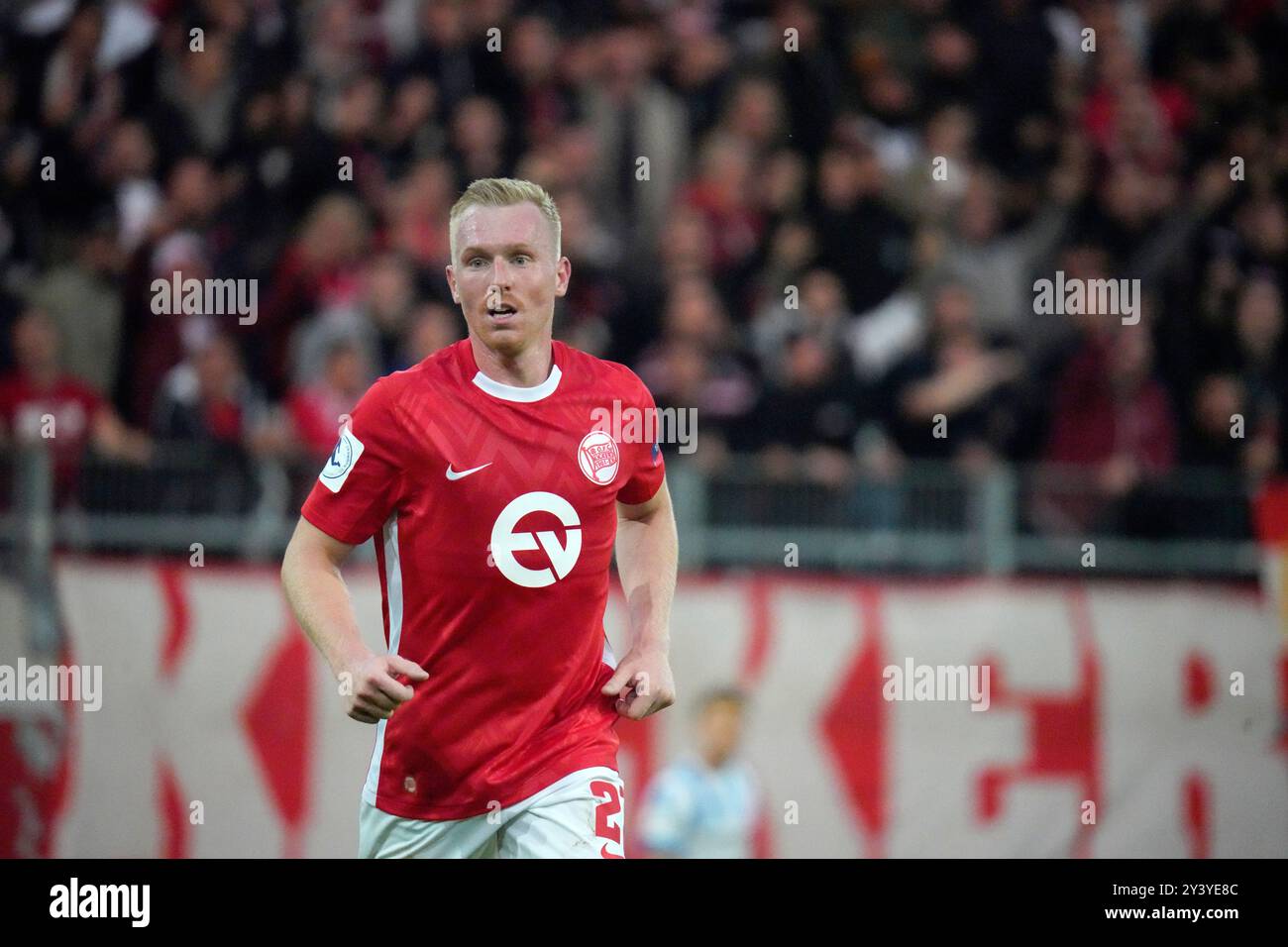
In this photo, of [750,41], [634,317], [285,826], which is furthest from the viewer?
[750,41]

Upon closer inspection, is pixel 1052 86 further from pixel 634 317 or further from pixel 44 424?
pixel 44 424

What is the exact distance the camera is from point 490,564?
5.55 meters

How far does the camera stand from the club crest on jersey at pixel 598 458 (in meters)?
5.70

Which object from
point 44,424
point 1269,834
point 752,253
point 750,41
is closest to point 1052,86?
point 750,41

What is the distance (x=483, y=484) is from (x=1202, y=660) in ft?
20.8

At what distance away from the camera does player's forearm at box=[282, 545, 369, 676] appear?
532 cm

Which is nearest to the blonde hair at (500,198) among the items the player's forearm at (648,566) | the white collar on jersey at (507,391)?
the white collar on jersey at (507,391)

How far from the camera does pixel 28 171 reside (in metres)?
11.2

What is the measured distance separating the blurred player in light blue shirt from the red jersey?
4.46m

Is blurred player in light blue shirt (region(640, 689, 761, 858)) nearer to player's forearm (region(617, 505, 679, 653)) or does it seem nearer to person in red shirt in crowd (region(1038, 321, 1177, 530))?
person in red shirt in crowd (region(1038, 321, 1177, 530))

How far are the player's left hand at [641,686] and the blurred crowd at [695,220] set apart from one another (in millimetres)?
4509

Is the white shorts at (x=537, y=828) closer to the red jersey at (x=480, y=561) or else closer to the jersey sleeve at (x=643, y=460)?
the red jersey at (x=480, y=561)
